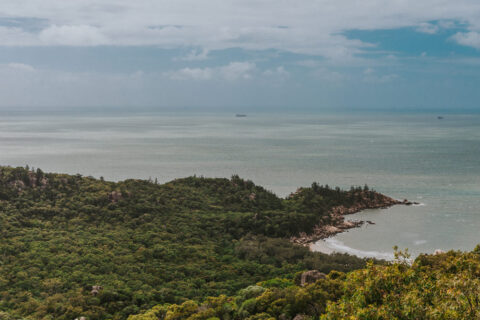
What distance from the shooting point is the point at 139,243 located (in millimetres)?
37531

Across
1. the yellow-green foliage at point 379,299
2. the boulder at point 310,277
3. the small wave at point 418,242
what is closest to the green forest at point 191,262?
the yellow-green foliage at point 379,299

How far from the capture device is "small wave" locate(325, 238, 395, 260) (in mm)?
39634

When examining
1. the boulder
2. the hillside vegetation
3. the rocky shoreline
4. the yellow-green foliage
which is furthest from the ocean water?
the yellow-green foliage

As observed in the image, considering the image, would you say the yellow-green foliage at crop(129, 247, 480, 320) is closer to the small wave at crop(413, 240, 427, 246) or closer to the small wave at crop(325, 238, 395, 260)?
the small wave at crop(325, 238, 395, 260)

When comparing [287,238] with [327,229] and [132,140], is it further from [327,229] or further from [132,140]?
[132,140]

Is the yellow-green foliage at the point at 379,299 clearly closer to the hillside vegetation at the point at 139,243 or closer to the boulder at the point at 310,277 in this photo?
the hillside vegetation at the point at 139,243

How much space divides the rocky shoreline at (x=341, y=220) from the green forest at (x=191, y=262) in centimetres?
76

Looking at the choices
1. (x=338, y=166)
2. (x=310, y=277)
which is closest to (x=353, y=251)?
(x=310, y=277)

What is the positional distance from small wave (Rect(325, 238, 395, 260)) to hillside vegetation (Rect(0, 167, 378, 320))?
352 cm

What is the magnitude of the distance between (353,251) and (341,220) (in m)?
9.60

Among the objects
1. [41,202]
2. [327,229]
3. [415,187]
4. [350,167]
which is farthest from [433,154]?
[41,202]

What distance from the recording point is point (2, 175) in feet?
150

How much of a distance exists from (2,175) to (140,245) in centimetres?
1930

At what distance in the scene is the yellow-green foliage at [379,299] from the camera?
13922 mm
